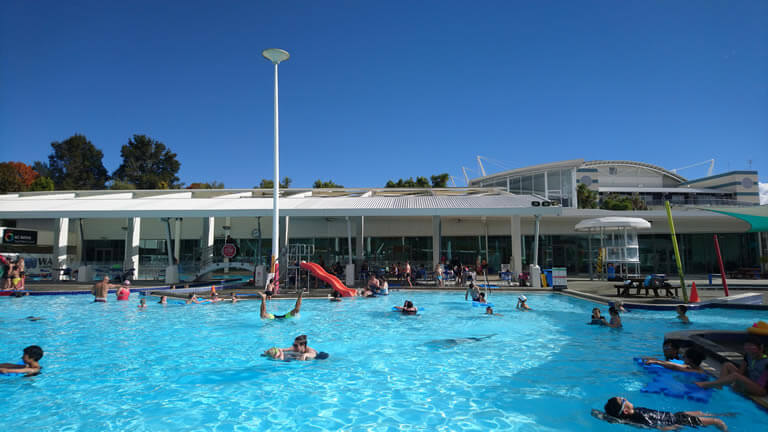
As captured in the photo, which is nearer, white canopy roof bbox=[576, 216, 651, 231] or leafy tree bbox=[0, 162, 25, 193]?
white canopy roof bbox=[576, 216, 651, 231]

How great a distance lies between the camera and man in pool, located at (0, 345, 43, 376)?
693cm

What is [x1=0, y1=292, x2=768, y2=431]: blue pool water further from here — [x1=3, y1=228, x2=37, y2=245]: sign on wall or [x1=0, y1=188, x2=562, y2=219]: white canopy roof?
[x1=3, y1=228, x2=37, y2=245]: sign on wall

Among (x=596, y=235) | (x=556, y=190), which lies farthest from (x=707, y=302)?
(x=556, y=190)

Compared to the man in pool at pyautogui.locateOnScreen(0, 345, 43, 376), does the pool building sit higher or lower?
higher

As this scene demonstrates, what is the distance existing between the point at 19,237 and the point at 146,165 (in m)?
43.8

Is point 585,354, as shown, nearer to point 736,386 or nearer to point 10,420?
point 736,386

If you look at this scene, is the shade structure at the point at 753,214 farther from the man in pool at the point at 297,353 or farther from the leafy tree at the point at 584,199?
the leafy tree at the point at 584,199

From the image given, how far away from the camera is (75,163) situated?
61.3m

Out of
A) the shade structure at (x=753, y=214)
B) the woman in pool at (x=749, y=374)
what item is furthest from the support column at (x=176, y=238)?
the woman in pool at (x=749, y=374)

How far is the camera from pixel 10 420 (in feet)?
17.4

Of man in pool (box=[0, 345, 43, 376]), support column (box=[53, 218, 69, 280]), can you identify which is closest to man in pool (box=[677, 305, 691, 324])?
man in pool (box=[0, 345, 43, 376])

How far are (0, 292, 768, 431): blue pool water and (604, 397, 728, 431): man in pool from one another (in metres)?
0.16

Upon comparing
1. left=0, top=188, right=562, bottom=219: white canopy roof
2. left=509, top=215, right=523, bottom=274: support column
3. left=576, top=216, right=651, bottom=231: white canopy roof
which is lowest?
left=509, top=215, right=523, bottom=274: support column

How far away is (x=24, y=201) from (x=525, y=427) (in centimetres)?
2838
